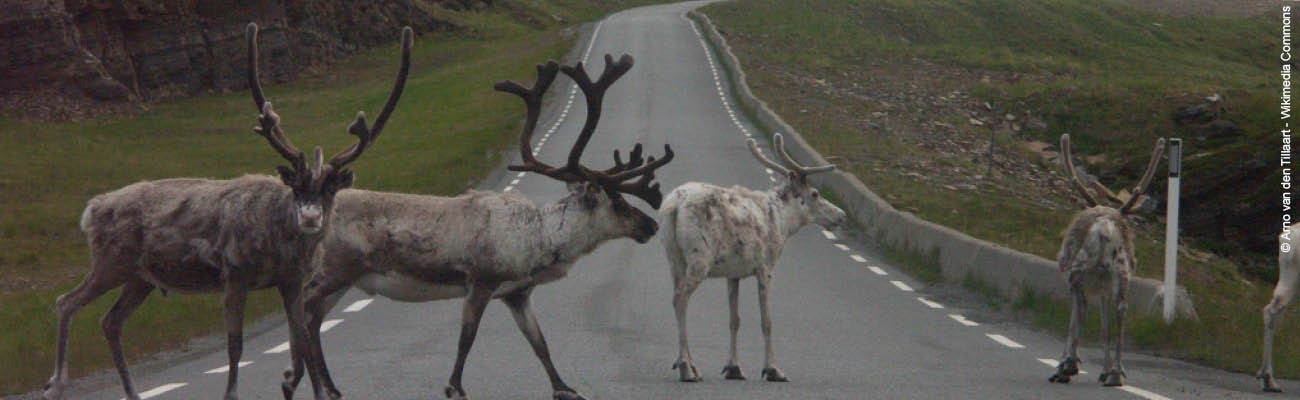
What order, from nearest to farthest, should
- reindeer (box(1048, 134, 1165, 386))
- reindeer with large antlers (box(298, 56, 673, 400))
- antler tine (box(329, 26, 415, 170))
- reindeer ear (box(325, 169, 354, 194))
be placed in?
reindeer ear (box(325, 169, 354, 194)) → antler tine (box(329, 26, 415, 170)) → reindeer with large antlers (box(298, 56, 673, 400)) → reindeer (box(1048, 134, 1165, 386))

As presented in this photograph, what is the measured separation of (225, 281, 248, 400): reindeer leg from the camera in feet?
32.0

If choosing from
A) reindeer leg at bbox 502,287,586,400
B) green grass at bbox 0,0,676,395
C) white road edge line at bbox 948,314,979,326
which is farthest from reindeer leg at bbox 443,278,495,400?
white road edge line at bbox 948,314,979,326

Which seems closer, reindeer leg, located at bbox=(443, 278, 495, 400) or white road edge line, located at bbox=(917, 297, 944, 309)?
reindeer leg, located at bbox=(443, 278, 495, 400)

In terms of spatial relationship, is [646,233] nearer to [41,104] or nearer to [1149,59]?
[41,104]

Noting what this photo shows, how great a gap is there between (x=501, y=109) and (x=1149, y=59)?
48886 millimetres

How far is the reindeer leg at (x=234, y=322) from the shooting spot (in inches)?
384

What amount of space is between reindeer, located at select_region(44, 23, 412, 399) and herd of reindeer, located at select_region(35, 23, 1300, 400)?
1 cm

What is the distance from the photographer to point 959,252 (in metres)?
21.2

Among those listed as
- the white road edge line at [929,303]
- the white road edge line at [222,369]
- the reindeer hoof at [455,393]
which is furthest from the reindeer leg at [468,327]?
the white road edge line at [929,303]

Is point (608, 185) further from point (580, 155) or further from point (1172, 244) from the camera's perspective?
point (1172, 244)

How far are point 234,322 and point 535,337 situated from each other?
6.87ft

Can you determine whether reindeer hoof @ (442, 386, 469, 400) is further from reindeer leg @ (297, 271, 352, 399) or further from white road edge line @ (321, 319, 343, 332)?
white road edge line @ (321, 319, 343, 332)

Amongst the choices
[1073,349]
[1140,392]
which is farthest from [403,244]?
[1140,392]

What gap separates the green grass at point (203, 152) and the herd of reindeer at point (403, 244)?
2.35 m
